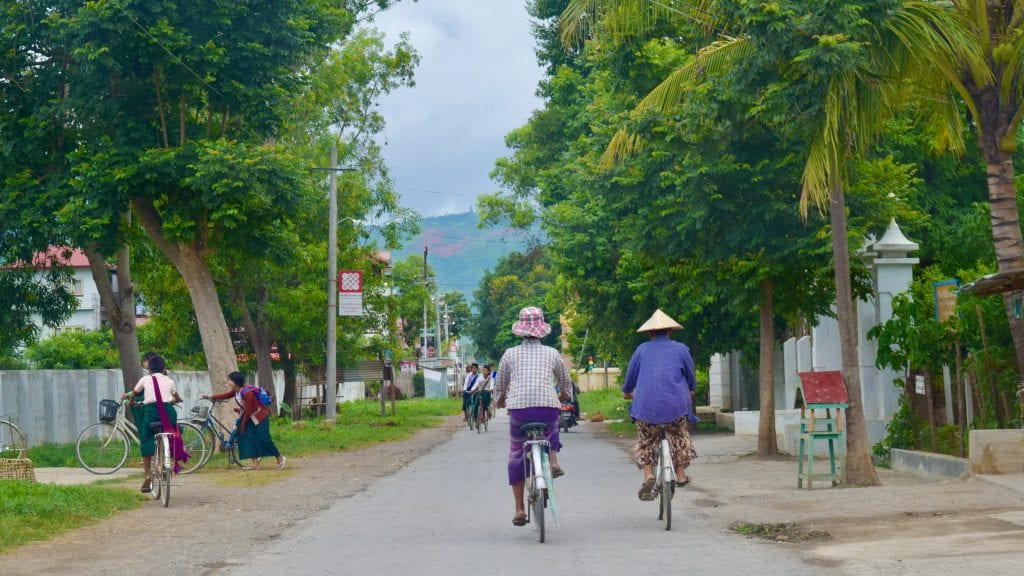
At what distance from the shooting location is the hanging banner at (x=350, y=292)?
33.2m

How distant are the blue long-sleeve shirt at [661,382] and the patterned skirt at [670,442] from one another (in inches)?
6.0

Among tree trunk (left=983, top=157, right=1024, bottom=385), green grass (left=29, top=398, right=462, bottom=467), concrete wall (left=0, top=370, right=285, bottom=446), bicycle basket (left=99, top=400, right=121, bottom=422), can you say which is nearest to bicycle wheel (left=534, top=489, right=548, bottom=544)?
tree trunk (left=983, top=157, right=1024, bottom=385)

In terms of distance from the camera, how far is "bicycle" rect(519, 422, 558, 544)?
390 inches

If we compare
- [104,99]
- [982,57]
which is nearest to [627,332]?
[104,99]

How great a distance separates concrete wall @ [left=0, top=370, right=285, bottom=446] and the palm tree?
48.3 feet

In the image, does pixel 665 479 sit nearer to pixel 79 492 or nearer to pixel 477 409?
pixel 79 492

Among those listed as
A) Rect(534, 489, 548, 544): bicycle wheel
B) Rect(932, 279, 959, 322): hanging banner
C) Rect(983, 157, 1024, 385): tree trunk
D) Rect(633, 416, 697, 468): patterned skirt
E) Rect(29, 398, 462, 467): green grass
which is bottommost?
Rect(29, 398, 462, 467): green grass

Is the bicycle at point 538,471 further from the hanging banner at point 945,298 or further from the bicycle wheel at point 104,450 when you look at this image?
the bicycle wheel at point 104,450

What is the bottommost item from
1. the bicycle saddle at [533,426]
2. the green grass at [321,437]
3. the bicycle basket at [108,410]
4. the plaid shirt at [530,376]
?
the green grass at [321,437]

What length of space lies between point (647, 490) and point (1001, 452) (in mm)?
4786

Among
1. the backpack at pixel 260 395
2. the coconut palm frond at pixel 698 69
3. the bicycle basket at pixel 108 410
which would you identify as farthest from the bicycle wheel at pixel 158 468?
the coconut palm frond at pixel 698 69

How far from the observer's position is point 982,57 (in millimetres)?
13562

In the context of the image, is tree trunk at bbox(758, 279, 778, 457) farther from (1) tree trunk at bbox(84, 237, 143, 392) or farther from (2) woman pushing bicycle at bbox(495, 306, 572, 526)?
(1) tree trunk at bbox(84, 237, 143, 392)

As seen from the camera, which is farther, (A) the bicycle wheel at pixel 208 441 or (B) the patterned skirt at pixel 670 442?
(A) the bicycle wheel at pixel 208 441
